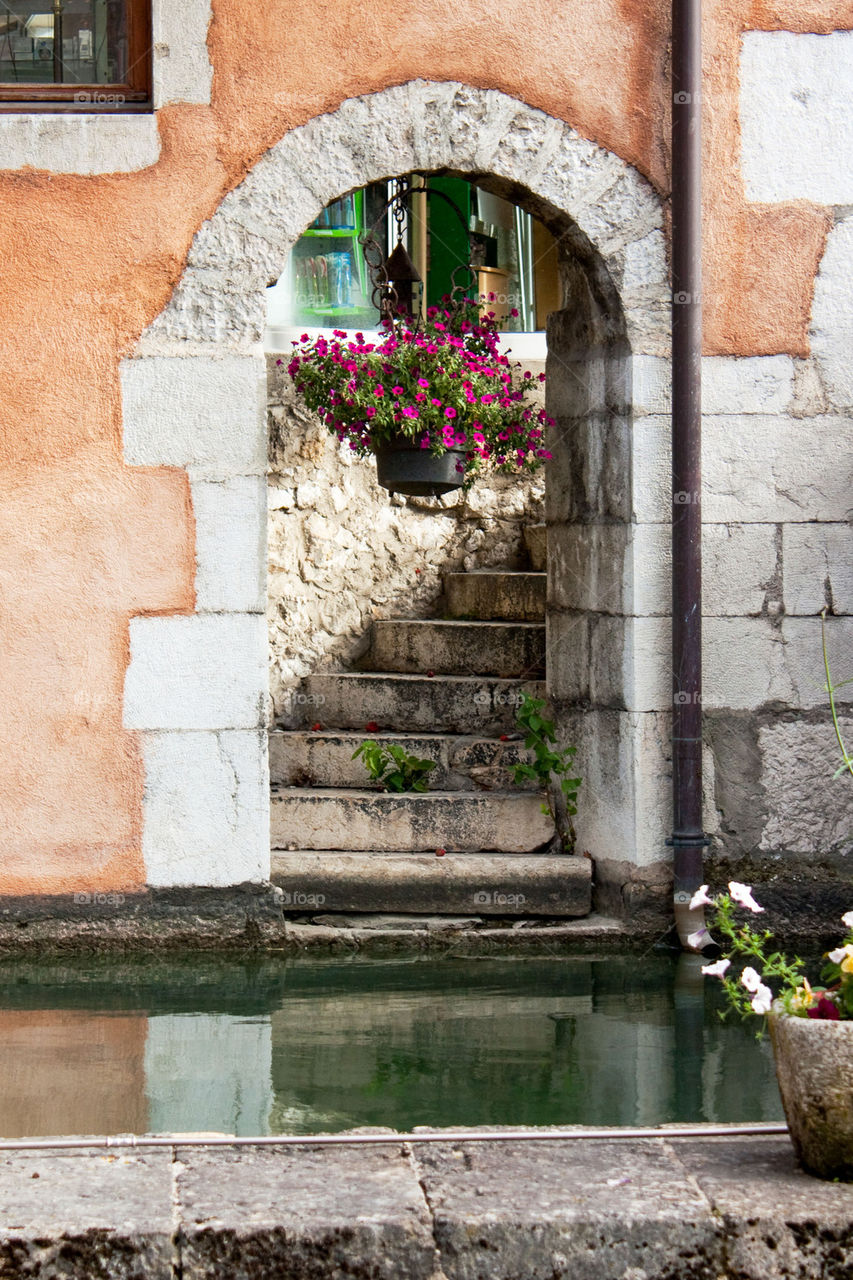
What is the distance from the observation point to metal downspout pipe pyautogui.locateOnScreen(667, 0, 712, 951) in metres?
4.82

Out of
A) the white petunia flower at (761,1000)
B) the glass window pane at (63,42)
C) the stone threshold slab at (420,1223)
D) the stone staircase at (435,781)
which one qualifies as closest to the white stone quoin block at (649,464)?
the stone staircase at (435,781)

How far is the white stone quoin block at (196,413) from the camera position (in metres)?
4.71

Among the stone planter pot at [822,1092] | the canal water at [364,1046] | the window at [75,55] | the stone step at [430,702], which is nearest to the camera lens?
the stone planter pot at [822,1092]

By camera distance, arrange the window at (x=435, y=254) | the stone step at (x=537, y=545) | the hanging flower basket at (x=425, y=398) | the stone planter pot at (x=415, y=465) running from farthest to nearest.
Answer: the window at (x=435, y=254)
the stone step at (x=537, y=545)
the stone planter pot at (x=415, y=465)
the hanging flower basket at (x=425, y=398)

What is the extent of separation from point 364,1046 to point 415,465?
2075 mm

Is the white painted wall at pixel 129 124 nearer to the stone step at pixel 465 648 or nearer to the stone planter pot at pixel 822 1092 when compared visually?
the stone step at pixel 465 648

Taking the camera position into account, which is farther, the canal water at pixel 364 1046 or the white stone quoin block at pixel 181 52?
the white stone quoin block at pixel 181 52

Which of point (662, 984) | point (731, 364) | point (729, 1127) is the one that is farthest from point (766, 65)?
point (729, 1127)

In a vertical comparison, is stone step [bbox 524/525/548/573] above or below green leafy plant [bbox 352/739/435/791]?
above

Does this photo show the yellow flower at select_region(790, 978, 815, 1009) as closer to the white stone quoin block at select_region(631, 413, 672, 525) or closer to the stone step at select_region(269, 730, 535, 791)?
the white stone quoin block at select_region(631, 413, 672, 525)

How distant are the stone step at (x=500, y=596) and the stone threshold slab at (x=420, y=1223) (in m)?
3.88

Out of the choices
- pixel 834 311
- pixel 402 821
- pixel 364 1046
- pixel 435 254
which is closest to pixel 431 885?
pixel 402 821

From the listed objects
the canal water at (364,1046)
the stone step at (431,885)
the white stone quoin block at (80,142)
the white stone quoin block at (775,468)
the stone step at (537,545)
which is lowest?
the canal water at (364,1046)

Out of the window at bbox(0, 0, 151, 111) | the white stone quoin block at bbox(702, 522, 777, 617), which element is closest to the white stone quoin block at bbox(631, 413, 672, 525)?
the white stone quoin block at bbox(702, 522, 777, 617)
